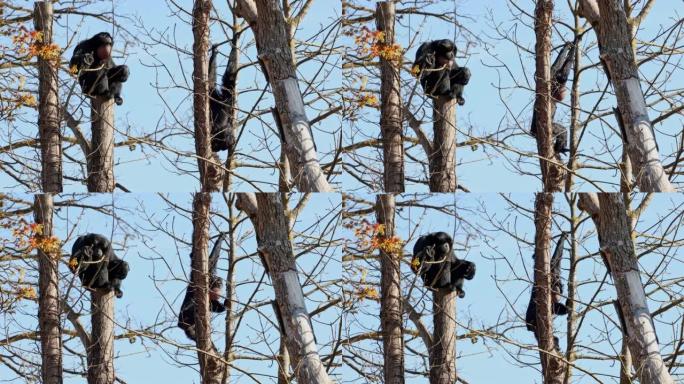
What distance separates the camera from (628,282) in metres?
8.73

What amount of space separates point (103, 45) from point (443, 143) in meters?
2.44

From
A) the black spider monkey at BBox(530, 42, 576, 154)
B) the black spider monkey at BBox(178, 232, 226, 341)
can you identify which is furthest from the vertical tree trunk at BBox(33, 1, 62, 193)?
the black spider monkey at BBox(530, 42, 576, 154)

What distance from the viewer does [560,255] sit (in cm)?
941

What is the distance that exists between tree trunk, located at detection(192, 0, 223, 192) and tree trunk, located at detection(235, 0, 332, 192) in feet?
4.66

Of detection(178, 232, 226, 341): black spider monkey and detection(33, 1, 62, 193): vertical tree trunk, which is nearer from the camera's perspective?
detection(178, 232, 226, 341): black spider monkey

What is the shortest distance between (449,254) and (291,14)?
2143mm

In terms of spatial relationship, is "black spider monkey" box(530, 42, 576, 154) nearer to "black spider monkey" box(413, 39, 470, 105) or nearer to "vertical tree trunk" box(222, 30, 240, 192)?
"black spider monkey" box(413, 39, 470, 105)

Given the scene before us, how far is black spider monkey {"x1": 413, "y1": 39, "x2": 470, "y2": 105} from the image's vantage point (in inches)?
377

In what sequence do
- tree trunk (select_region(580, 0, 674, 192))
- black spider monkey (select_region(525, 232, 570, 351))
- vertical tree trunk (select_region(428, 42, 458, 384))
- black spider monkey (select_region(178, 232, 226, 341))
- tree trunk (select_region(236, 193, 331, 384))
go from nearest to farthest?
tree trunk (select_region(236, 193, 331, 384)) < tree trunk (select_region(580, 0, 674, 192)) < vertical tree trunk (select_region(428, 42, 458, 384)) < black spider monkey (select_region(525, 232, 570, 351)) < black spider monkey (select_region(178, 232, 226, 341))

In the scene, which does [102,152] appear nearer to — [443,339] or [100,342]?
[100,342]

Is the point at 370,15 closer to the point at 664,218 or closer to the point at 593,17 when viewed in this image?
the point at 593,17

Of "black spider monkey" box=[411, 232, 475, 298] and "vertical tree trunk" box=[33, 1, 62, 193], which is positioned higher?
"vertical tree trunk" box=[33, 1, 62, 193]

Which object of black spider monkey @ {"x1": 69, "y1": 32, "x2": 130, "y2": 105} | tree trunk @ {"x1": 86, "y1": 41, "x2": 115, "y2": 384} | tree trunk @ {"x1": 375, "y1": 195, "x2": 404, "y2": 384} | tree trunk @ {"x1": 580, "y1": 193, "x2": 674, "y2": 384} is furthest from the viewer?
black spider monkey @ {"x1": 69, "y1": 32, "x2": 130, "y2": 105}

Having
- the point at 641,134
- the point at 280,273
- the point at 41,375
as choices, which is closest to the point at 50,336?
the point at 41,375
